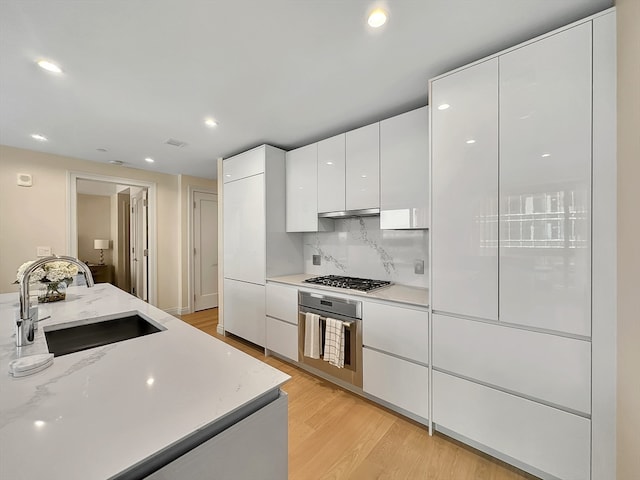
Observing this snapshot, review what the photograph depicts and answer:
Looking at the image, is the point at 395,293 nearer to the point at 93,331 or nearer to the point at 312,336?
the point at 312,336

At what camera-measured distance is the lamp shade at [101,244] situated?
18.0 feet

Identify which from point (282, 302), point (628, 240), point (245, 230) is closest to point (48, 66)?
point (245, 230)

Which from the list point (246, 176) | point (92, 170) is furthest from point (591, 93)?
point (92, 170)

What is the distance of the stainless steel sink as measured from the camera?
4.39 feet

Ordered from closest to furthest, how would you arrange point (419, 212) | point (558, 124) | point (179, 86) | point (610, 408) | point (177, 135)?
point (610, 408) → point (558, 124) → point (179, 86) → point (419, 212) → point (177, 135)

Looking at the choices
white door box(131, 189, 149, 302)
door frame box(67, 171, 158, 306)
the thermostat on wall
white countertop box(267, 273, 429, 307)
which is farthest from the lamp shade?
white countertop box(267, 273, 429, 307)

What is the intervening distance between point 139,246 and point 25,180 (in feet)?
5.79

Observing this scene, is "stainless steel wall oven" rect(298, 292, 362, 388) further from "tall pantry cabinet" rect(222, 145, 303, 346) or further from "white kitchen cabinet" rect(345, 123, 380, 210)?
"white kitchen cabinet" rect(345, 123, 380, 210)

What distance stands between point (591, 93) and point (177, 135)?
3221 mm

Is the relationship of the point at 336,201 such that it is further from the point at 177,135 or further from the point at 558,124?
the point at 177,135

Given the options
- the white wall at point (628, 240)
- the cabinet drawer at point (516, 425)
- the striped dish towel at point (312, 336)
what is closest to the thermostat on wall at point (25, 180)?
the striped dish towel at point (312, 336)

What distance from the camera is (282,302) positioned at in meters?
2.69

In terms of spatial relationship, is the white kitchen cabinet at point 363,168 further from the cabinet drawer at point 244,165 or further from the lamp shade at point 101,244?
the lamp shade at point 101,244

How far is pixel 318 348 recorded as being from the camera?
231 cm
